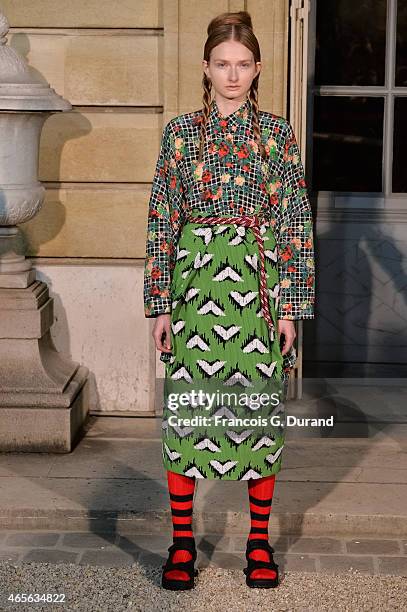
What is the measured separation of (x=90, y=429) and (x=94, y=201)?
1.11 metres

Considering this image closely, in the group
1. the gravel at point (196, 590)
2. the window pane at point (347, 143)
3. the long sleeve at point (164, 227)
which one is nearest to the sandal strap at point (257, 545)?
the gravel at point (196, 590)

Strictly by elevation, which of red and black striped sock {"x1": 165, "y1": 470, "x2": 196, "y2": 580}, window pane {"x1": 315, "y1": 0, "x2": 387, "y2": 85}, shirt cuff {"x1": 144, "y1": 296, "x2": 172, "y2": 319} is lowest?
red and black striped sock {"x1": 165, "y1": 470, "x2": 196, "y2": 580}

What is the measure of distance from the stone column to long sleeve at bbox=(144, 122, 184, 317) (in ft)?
5.01

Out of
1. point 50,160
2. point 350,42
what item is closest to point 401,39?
point 350,42

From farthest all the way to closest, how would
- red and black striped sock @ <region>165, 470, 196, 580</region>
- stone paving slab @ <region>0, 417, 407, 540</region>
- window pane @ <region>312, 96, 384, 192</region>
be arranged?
window pane @ <region>312, 96, 384, 192</region>
stone paving slab @ <region>0, 417, 407, 540</region>
red and black striped sock @ <region>165, 470, 196, 580</region>

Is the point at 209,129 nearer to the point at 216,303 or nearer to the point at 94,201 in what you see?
the point at 216,303

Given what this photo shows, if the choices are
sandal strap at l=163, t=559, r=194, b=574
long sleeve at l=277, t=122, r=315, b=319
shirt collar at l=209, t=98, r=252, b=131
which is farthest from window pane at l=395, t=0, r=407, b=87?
sandal strap at l=163, t=559, r=194, b=574

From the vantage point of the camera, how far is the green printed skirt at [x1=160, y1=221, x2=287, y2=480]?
481 cm

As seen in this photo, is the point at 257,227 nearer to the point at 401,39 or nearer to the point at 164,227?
the point at 164,227

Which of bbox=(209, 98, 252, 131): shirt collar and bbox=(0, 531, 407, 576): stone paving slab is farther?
bbox=(0, 531, 407, 576): stone paving slab

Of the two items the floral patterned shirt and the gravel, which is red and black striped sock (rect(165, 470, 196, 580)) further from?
the floral patterned shirt

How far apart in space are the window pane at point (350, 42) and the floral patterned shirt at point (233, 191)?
275cm

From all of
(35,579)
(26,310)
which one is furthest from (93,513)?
(26,310)

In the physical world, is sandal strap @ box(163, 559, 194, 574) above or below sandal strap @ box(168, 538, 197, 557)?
below
